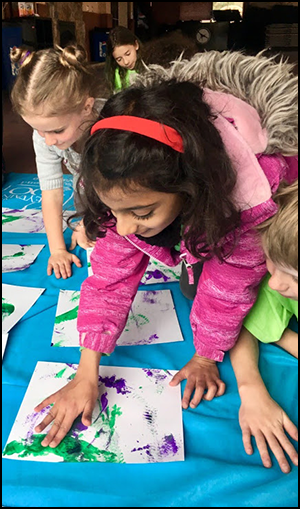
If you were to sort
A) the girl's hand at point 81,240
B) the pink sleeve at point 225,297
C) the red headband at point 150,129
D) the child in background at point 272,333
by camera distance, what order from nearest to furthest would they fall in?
the red headband at point 150,129 < the child in background at point 272,333 < the pink sleeve at point 225,297 < the girl's hand at point 81,240

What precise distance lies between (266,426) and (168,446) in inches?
6.9

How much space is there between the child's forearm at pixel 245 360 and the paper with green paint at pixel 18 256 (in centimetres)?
67

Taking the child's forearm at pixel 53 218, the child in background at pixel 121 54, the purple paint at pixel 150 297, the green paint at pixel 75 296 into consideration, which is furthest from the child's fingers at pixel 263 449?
the child in background at pixel 121 54

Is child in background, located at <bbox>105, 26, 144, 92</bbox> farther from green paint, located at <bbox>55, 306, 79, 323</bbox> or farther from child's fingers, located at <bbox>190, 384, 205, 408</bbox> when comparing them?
child's fingers, located at <bbox>190, 384, 205, 408</bbox>

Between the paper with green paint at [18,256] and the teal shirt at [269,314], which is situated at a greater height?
the teal shirt at [269,314]

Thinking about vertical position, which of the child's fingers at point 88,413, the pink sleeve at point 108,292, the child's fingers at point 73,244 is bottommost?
the child's fingers at point 88,413

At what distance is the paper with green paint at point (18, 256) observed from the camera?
1.18 metres

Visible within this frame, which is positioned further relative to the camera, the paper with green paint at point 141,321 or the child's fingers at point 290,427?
the paper with green paint at point 141,321

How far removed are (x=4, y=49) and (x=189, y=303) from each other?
2785mm

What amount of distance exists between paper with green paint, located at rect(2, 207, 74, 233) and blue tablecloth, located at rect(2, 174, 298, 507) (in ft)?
1.79

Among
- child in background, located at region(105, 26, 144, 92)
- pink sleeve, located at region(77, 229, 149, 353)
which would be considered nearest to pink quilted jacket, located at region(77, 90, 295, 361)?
pink sleeve, located at region(77, 229, 149, 353)

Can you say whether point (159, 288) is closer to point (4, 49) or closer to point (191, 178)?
point (191, 178)

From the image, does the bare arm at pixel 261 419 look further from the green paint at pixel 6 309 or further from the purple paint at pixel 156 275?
the green paint at pixel 6 309

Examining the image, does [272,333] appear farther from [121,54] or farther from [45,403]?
[121,54]
